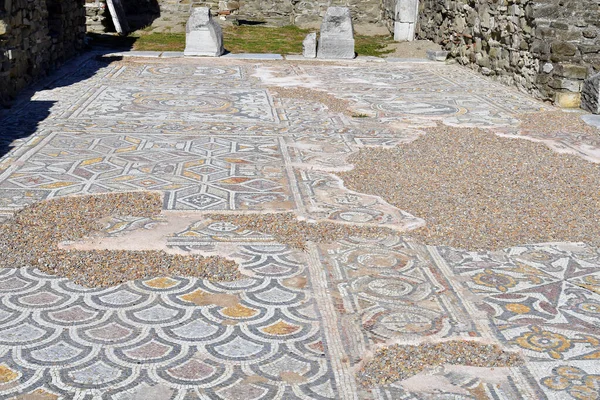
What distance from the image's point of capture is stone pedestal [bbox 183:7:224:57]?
1130 cm

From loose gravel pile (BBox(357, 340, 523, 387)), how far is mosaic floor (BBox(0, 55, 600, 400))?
5 cm

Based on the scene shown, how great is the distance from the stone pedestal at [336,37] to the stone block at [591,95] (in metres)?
4.67

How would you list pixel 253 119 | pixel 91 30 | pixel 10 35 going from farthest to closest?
pixel 91 30, pixel 10 35, pixel 253 119

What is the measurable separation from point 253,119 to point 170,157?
1.70 metres

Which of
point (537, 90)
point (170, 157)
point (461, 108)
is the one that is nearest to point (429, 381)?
point (170, 157)

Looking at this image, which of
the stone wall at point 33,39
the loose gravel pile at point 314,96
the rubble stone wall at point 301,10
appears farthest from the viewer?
the rubble stone wall at point 301,10

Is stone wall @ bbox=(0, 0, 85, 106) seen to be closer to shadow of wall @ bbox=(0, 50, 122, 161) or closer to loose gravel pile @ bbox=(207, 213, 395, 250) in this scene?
shadow of wall @ bbox=(0, 50, 122, 161)

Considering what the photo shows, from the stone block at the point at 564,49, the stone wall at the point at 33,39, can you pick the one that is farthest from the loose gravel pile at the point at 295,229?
the stone block at the point at 564,49

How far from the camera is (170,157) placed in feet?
18.1

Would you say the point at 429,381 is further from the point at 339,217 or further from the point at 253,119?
the point at 253,119

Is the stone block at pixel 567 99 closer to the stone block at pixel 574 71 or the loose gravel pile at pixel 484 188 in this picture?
the stone block at pixel 574 71

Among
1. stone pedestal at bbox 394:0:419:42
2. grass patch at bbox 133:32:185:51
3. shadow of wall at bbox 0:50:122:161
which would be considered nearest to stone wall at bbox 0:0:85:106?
shadow of wall at bbox 0:50:122:161

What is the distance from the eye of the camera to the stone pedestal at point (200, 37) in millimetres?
11297

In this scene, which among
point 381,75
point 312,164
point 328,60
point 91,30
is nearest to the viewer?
point 312,164
